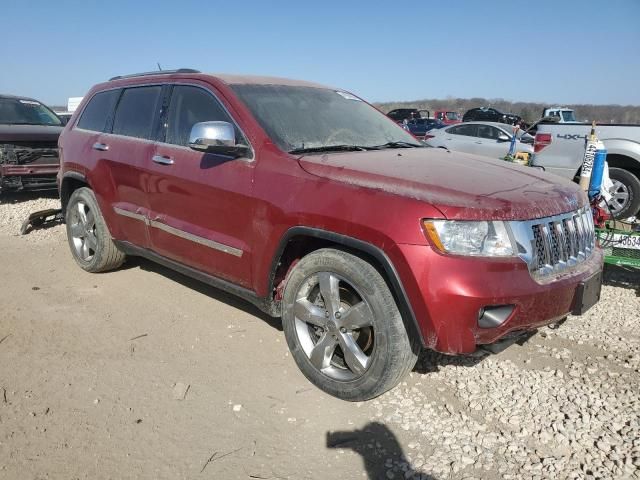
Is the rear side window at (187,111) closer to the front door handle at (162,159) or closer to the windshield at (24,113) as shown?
the front door handle at (162,159)

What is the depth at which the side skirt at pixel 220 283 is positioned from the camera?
335 cm

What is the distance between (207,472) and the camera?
243 centimetres

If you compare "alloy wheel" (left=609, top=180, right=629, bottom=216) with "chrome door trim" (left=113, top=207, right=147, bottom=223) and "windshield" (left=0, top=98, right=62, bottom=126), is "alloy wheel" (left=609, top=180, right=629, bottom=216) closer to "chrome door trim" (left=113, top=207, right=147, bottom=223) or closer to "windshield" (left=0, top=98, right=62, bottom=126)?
"chrome door trim" (left=113, top=207, right=147, bottom=223)

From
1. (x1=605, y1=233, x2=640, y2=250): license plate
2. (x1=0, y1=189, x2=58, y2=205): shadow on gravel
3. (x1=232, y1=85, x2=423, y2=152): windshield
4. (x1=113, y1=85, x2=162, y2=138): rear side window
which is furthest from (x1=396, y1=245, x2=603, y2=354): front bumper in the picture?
(x1=0, y1=189, x2=58, y2=205): shadow on gravel

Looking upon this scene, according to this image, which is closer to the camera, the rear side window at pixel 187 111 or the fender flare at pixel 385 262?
the fender flare at pixel 385 262

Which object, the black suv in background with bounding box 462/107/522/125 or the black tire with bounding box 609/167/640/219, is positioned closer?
the black tire with bounding box 609/167/640/219

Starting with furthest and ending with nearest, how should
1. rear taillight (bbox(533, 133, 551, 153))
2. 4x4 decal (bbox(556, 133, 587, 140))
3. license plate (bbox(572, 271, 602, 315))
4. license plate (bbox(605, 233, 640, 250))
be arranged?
rear taillight (bbox(533, 133, 551, 153)) < 4x4 decal (bbox(556, 133, 587, 140)) < license plate (bbox(605, 233, 640, 250)) < license plate (bbox(572, 271, 602, 315))

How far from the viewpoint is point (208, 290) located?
15.4 feet

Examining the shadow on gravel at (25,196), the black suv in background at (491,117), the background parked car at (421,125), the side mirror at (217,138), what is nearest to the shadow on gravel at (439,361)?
the side mirror at (217,138)

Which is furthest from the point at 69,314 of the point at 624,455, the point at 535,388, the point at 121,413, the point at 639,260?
the point at 639,260

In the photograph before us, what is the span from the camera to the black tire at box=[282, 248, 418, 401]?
2688 millimetres

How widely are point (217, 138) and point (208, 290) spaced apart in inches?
75.5

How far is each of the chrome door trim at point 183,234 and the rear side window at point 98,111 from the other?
0.91 metres

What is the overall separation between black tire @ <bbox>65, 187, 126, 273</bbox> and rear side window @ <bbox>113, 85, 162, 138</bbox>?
0.82 m
